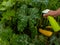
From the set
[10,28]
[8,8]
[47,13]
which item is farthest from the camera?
[8,8]

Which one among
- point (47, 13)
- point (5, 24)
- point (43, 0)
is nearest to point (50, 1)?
point (43, 0)

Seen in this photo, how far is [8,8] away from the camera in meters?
1.77

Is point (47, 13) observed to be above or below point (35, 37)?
above

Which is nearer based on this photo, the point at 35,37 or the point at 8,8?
the point at 35,37

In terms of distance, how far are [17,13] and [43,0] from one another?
260 mm

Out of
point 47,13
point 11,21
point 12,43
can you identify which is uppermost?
point 47,13

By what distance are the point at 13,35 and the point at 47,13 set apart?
0.34 meters

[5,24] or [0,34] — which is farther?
[5,24]

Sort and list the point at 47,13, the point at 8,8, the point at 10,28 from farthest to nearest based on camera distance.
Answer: the point at 8,8
the point at 10,28
the point at 47,13

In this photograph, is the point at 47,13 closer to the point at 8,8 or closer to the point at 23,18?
the point at 23,18

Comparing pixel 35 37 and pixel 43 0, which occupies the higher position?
pixel 43 0

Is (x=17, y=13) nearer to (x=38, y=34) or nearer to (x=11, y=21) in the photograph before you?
(x=11, y=21)

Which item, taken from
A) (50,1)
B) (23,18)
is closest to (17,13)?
(23,18)

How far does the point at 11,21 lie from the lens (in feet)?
5.67
